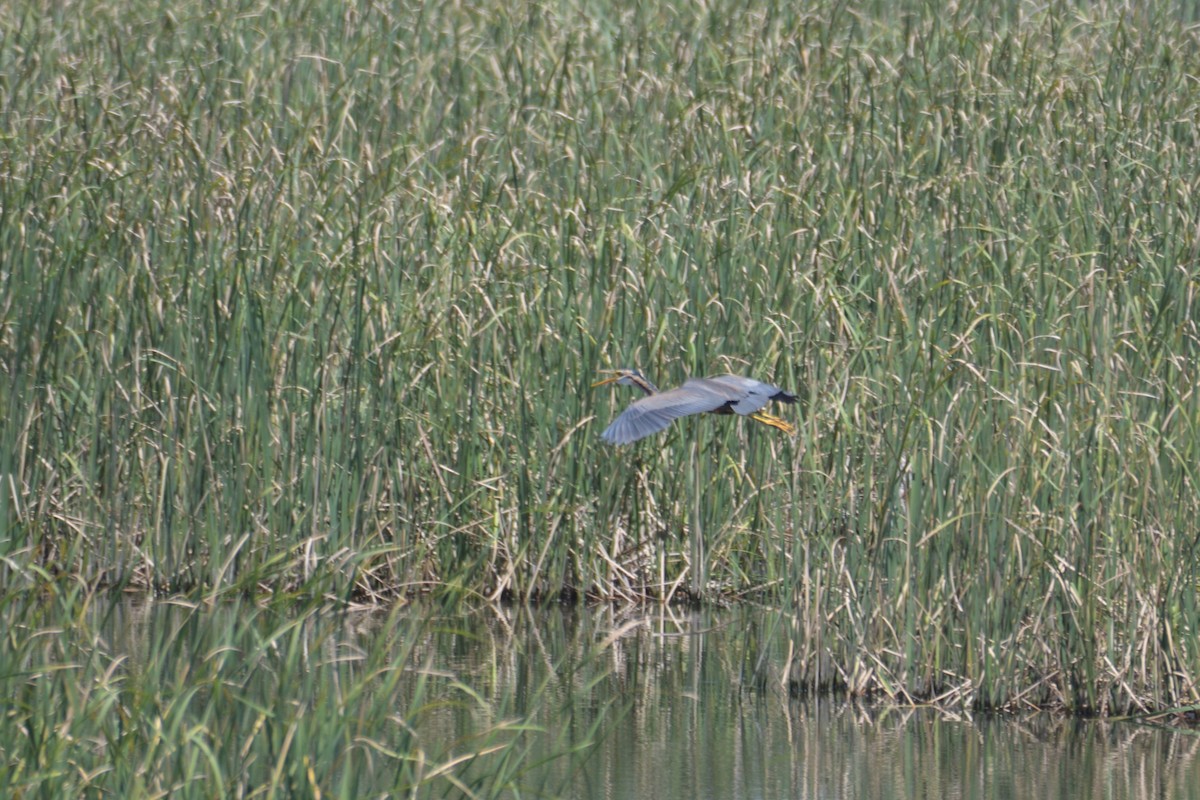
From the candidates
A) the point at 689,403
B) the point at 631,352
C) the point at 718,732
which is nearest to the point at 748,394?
the point at 689,403

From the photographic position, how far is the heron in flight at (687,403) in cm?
450

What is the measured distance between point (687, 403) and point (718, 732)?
81 centimetres

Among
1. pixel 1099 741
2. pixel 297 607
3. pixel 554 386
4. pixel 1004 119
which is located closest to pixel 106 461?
pixel 297 607

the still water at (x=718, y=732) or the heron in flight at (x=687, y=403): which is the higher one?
the heron in flight at (x=687, y=403)

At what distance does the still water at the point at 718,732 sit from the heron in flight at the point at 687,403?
462 millimetres

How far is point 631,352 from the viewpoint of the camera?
5.85m

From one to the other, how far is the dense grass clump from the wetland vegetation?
0.02 m

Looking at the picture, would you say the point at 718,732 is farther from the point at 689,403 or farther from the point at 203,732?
the point at 203,732

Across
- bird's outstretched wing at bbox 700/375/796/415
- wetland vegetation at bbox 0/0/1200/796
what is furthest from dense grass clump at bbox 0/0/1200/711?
bird's outstretched wing at bbox 700/375/796/415

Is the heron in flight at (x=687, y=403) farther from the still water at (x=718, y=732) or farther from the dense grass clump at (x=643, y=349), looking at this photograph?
the still water at (x=718, y=732)

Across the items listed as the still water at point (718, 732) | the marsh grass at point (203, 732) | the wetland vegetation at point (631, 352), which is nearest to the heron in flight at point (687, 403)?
the wetland vegetation at point (631, 352)

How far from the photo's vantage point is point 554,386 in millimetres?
5746

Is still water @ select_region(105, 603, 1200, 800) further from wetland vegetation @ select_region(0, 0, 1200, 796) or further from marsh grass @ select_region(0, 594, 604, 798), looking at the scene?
marsh grass @ select_region(0, 594, 604, 798)

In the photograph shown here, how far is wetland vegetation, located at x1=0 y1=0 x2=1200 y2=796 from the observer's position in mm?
4801
